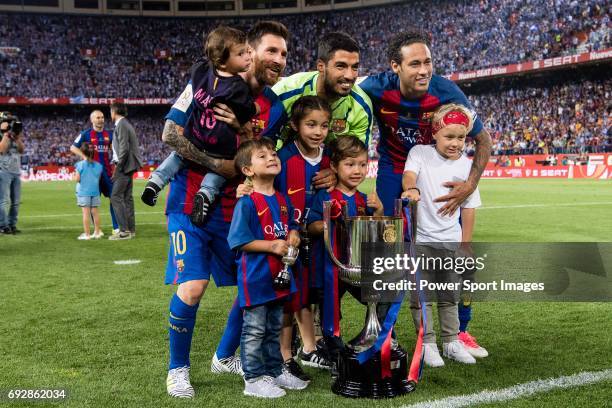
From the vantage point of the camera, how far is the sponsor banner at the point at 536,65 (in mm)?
31803

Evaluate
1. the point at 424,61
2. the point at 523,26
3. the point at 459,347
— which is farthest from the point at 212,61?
the point at 523,26

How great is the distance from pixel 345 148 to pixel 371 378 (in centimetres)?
126

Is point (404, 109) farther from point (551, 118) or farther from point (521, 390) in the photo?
point (551, 118)

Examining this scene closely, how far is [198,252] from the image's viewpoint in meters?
3.41

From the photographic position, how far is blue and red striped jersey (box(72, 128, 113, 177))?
10180mm

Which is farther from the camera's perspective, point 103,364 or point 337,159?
point 103,364

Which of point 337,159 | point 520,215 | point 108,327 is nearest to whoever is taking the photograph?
point 337,159

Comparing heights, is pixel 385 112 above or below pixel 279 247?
above

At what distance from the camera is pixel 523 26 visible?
37938 mm

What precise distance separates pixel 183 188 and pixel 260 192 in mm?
483

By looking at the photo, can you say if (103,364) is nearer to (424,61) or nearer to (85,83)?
(424,61)

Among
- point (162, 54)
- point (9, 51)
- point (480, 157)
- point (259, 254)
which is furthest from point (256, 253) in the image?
point (162, 54)

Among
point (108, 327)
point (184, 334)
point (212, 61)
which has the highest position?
point (212, 61)

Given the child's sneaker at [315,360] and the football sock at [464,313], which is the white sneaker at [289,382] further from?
the football sock at [464,313]
